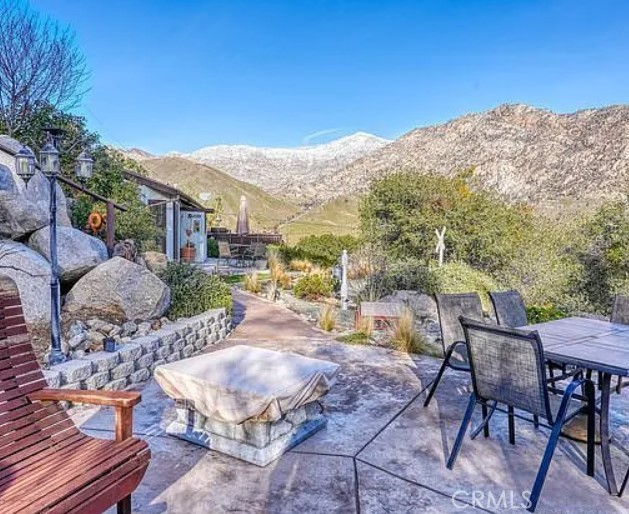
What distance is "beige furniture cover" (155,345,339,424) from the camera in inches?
116

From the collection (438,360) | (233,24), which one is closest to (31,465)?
(438,360)

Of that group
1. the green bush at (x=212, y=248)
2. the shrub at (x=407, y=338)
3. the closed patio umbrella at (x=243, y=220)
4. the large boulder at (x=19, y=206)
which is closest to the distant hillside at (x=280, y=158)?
the green bush at (x=212, y=248)

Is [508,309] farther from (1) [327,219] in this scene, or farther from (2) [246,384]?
(1) [327,219]

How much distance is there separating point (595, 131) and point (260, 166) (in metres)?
40.9

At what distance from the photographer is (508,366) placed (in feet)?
8.90

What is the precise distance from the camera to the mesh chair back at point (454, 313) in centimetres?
407

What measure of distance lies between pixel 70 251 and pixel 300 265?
9821mm

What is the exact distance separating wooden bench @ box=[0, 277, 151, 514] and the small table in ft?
2.60

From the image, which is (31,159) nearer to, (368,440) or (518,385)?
(368,440)

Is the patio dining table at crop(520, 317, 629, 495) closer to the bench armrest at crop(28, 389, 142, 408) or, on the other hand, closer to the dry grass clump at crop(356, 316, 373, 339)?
the bench armrest at crop(28, 389, 142, 408)

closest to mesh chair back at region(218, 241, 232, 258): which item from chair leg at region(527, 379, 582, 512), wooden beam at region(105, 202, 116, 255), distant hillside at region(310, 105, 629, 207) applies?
distant hillside at region(310, 105, 629, 207)

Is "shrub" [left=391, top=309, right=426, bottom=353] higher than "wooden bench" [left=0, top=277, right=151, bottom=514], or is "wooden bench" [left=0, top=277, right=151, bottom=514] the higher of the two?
"wooden bench" [left=0, top=277, right=151, bottom=514]

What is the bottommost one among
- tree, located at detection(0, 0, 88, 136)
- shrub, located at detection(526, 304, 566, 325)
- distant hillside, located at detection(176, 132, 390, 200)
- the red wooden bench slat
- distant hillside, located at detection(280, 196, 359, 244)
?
shrub, located at detection(526, 304, 566, 325)

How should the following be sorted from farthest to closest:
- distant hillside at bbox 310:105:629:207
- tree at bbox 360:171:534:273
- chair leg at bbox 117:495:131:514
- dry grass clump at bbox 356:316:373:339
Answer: distant hillside at bbox 310:105:629:207
tree at bbox 360:171:534:273
dry grass clump at bbox 356:316:373:339
chair leg at bbox 117:495:131:514
